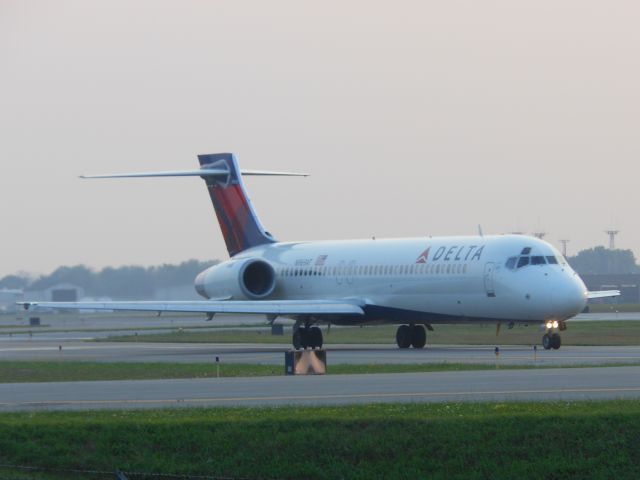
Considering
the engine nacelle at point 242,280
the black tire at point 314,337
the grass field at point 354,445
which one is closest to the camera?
the grass field at point 354,445

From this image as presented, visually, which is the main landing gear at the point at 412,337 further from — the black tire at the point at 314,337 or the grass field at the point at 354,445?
the grass field at the point at 354,445

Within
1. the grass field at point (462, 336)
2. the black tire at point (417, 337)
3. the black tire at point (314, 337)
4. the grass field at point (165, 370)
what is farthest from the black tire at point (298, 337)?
the grass field at point (165, 370)

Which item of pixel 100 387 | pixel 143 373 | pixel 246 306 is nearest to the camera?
pixel 100 387

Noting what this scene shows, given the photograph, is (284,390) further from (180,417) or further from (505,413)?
(505,413)

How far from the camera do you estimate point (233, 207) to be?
2251 inches

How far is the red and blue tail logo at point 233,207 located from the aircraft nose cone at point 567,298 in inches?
683

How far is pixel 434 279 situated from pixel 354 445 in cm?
2860

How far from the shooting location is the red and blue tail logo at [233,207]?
187 feet

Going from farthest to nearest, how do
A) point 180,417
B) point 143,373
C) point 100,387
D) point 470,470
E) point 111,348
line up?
point 111,348 → point 143,373 → point 100,387 → point 180,417 → point 470,470

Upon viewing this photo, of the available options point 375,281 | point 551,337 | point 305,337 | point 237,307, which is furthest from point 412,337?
point 551,337

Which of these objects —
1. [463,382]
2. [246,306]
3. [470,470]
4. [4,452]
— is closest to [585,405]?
[470,470]

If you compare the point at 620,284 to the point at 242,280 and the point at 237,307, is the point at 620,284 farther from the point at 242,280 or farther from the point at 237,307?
the point at 237,307

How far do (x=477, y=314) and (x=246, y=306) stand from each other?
850 centimetres

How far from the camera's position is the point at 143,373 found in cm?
3388
